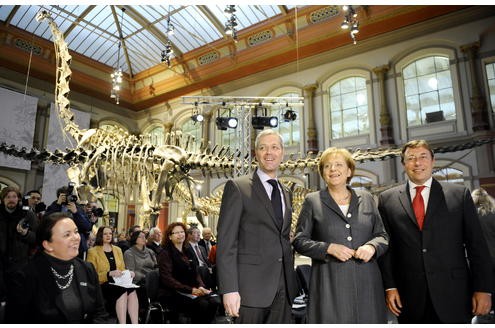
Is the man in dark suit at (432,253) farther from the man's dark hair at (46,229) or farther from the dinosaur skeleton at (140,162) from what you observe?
the dinosaur skeleton at (140,162)

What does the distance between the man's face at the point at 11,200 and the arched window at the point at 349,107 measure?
11.0 m

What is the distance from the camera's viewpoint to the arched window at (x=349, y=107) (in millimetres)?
12396

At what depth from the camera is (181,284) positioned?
3.86 metres

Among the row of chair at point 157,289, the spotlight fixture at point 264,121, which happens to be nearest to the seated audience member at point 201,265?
the row of chair at point 157,289

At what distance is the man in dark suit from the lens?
2.03 meters

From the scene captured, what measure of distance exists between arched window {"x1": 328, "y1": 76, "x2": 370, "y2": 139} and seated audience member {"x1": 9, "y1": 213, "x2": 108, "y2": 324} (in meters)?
11.5

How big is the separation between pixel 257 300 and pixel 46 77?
16.5 metres

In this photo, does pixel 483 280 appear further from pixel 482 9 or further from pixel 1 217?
pixel 482 9

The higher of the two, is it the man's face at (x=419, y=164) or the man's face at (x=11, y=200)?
the man's face at (x=419, y=164)

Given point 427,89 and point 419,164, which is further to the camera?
point 427,89

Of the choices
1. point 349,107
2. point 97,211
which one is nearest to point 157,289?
point 97,211

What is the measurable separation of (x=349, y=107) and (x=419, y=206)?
435 inches

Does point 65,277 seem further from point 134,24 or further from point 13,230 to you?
point 134,24

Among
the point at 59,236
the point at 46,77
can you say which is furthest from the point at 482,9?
the point at 46,77
